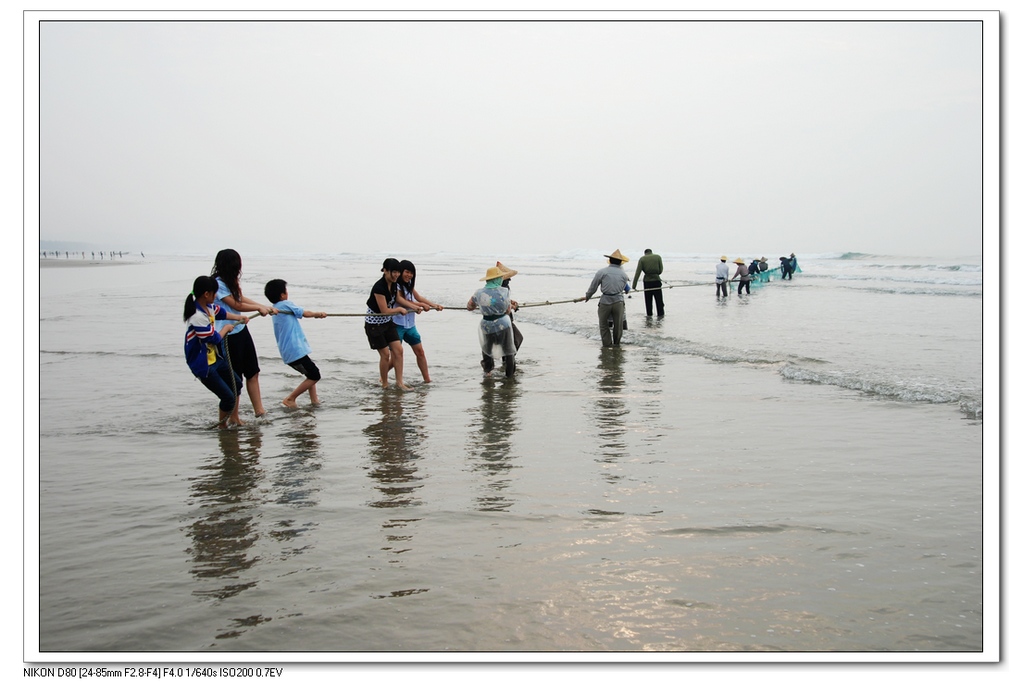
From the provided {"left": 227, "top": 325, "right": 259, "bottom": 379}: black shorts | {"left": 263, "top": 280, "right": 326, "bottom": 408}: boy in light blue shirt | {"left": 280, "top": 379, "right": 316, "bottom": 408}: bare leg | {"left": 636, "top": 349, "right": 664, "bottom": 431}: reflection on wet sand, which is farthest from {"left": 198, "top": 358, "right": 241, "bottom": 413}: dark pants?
{"left": 636, "top": 349, "right": 664, "bottom": 431}: reflection on wet sand

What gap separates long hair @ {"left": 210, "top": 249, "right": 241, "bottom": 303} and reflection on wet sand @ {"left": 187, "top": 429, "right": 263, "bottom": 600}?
154 centimetres

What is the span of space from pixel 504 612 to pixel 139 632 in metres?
1.54

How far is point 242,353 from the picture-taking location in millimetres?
8000

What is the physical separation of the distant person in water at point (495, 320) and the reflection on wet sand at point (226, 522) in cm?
428

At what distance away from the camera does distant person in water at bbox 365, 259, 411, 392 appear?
9.86 meters

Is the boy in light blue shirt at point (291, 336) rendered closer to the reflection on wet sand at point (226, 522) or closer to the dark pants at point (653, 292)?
the reflection on wet sand at point (226, 522)

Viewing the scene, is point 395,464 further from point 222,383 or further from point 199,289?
point 199,289

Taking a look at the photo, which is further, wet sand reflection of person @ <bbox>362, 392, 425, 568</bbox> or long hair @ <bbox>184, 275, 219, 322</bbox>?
long hair @ <bbox>184, 275, 219, 322</bbox>

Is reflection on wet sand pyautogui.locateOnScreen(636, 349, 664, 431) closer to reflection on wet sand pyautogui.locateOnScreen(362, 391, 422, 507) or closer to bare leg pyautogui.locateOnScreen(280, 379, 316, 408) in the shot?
reflection on wet sand pyautogui.locateOnScreen(362, 391, 422, 507)

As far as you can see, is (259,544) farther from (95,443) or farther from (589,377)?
(589,377)

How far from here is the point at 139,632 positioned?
3.58m
